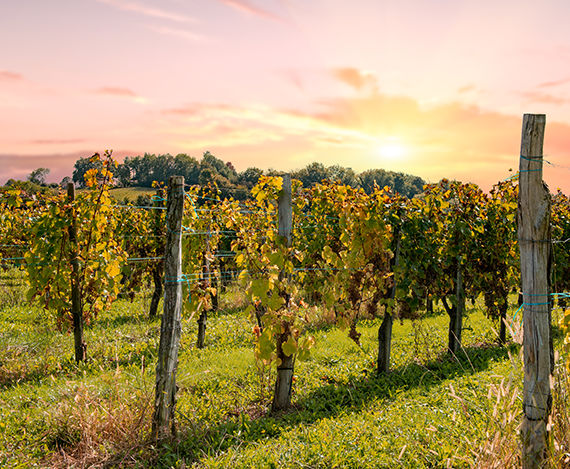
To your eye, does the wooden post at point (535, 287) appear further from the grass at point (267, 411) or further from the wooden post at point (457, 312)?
the wooden post at point (457, 312)

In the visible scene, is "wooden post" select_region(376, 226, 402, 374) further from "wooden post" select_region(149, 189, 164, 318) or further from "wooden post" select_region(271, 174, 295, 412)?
"wooden post" select_region(149, 189, 164, 318)

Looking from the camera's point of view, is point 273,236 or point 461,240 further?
point 461,240

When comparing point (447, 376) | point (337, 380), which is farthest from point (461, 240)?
point (337, 380)

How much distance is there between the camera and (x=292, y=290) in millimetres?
5164

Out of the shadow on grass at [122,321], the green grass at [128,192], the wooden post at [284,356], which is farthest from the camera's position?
the green grass at [128,192]

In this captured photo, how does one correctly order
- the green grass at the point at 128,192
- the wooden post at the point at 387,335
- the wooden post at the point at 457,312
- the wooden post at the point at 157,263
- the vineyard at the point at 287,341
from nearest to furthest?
the vineyard at the point at 287,341, the wooden post at the point at 387,335, the wooden post at the point at 457,312, the wooden post at the point at 157,263, the green grass at the point at 128,192

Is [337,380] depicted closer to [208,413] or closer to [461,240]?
[208,413]

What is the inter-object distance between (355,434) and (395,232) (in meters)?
3.28

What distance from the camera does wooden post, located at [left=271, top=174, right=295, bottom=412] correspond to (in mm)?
5289

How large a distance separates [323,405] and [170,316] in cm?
214

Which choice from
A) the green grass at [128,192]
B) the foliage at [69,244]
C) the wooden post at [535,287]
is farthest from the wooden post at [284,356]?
the green grass at [128,192]

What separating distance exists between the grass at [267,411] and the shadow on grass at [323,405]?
17mm

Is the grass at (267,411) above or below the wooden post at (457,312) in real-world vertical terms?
below

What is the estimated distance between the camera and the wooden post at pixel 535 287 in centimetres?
337
